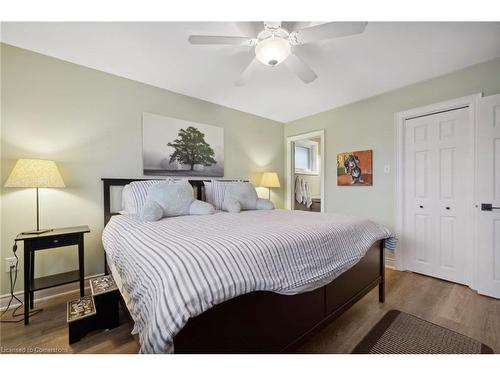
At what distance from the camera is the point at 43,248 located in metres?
1.74

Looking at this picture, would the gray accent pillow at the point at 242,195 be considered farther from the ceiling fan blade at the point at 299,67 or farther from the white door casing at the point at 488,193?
the white door casing at the point at 488,193

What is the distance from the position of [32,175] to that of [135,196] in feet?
2.54

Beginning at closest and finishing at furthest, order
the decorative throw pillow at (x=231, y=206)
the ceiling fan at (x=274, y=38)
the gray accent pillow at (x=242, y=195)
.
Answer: the ceiling fan at (x=274, y=38) < the decorative throw pillow at (x=231, y=206) < the gray accent pillow at (x=242, y=195)

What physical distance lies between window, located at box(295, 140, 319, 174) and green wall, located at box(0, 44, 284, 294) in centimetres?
304

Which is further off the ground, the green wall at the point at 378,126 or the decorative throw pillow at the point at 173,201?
the green wall at the point at 378,126

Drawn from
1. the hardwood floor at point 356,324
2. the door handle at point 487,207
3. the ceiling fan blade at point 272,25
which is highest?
the ceiling fan blade at point 272,25

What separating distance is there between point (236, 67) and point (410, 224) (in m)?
2.82

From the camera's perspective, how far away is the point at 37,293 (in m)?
1.97

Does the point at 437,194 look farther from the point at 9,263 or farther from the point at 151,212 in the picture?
the point at 9,263

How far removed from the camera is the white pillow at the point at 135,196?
2150 millimetres

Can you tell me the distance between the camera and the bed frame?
866 millimetres

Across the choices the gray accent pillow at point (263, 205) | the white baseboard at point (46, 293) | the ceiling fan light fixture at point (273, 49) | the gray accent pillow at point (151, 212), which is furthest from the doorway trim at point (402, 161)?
the white baseboard at point (46, 293)

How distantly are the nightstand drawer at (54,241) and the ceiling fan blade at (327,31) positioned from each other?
96.5 inches

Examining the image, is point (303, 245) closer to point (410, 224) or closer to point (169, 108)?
point (410, 224)
